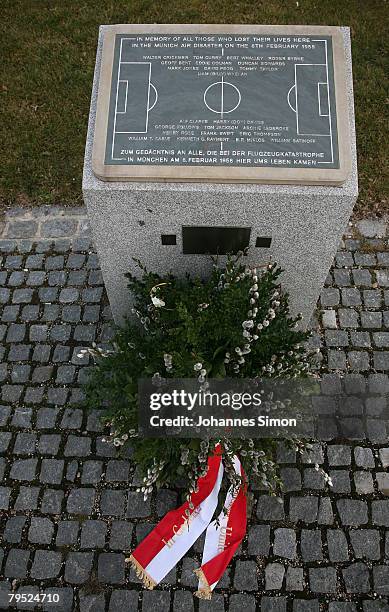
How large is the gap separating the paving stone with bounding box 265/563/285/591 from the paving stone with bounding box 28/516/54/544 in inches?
64.9

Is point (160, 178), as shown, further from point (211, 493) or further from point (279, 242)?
point (211, 493)

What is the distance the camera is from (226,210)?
12.3ft

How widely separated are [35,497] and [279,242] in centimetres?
275

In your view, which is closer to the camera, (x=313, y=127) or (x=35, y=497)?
(x=313, y=127)

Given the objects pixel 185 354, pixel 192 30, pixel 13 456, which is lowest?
pixel 13 456

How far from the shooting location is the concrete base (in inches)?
141

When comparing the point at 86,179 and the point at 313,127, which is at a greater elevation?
the point at 313,127

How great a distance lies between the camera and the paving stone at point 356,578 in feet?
12.8

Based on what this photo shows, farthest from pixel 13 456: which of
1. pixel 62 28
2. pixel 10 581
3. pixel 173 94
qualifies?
pixel 62 28

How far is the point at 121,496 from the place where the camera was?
13.8 ft

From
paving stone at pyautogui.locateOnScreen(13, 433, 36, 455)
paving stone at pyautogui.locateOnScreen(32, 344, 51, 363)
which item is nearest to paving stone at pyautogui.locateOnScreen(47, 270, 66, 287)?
paving stone at pyautogui.locateOnScreen(32, 344, 51, 363)

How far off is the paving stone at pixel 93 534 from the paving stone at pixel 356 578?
5.94 ft

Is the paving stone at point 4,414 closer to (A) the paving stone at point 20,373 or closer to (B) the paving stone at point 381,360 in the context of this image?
Answer: (A) the paving stone at point 20,373

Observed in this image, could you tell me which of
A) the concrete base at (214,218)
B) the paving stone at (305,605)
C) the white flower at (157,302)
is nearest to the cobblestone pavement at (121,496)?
the paving stone at (305,605)
